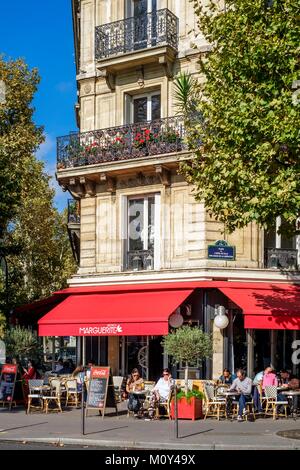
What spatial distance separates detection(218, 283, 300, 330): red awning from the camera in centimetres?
2061

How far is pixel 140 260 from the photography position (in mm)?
23984

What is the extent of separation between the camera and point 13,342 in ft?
76.0

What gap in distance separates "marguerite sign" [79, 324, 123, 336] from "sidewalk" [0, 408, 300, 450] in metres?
2.50

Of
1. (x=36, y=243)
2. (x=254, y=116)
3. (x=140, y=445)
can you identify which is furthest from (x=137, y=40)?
(x=36, y=243)

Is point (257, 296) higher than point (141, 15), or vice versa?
point (141, 15)

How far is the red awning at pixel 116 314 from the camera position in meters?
Answer: 21.2

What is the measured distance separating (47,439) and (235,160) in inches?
278

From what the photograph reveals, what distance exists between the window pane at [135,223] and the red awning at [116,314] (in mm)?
1667

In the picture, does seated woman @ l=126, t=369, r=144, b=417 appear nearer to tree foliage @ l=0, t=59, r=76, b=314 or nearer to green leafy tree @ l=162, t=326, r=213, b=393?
green leafy tree @ l=162, t=326, r=213, b=393

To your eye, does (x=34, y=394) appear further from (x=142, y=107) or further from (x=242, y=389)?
(x=142, y=107)

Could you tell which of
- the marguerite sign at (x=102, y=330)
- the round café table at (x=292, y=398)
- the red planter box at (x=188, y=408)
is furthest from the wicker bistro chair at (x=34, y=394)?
the round café table at (x=292, y=398)

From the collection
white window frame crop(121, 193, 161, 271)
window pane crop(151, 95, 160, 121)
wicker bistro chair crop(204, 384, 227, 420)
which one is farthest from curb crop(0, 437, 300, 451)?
window pane crop(151, 95, 160, 121)
